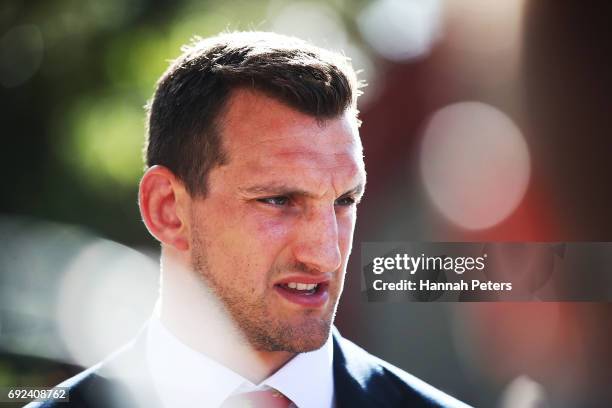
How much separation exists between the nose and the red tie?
1.02 ft

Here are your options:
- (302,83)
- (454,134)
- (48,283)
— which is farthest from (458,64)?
(48,283)

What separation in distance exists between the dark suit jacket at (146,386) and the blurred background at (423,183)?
1.76 ft

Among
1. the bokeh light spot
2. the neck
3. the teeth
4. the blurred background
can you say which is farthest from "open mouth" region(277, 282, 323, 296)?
the bokeh light spot

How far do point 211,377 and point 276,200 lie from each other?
1.42ft

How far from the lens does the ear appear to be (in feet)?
5.49

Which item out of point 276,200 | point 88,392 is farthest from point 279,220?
point 88,392

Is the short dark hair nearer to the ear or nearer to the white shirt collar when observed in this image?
the ear

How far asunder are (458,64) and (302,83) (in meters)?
0.98

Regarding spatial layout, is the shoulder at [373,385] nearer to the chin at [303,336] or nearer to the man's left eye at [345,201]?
the chin at [303,336]

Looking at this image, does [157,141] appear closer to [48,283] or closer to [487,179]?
[48,283]

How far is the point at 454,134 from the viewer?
2400mm

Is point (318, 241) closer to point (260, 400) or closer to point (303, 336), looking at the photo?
point (303, 336)

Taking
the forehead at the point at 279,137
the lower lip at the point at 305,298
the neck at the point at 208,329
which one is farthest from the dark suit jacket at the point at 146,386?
the forehead at the point at 279,137

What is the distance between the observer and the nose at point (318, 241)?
5.01 ft
